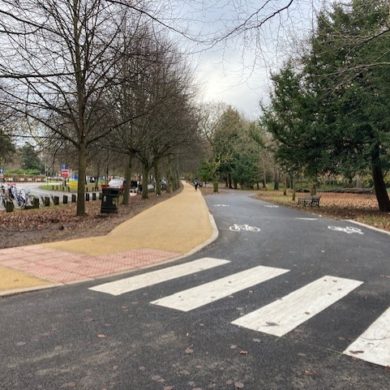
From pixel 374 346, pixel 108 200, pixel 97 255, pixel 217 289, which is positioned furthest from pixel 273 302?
pixel 108 200

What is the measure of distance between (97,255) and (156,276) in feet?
7.19

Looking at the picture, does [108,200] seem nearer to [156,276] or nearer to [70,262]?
[70,262]

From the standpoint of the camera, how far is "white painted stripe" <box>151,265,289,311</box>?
5.68 m

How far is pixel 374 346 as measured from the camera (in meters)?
4.30

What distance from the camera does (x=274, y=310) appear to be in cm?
544

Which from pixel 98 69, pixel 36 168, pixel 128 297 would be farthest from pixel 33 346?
pixel 36 168

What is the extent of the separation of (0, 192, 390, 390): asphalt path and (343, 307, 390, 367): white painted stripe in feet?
0.22

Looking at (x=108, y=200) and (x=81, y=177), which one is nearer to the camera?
(x=81, y=177)

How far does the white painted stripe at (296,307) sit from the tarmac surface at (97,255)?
3.11 metres

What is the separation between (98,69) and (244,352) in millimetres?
15889

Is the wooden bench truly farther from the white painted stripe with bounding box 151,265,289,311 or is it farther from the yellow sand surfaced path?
the white painted stripe with bounding box 151,265,289,311

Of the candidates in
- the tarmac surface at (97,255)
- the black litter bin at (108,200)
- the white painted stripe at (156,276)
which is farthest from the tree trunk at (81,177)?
the white painted stripe at (156,276)

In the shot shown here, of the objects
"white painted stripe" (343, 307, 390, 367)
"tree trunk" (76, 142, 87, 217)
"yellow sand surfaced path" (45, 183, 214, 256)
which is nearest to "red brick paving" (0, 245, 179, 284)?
"yellow sand surfaced path" (45, 183, 214, 256)

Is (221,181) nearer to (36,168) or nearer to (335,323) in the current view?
(36,168)
